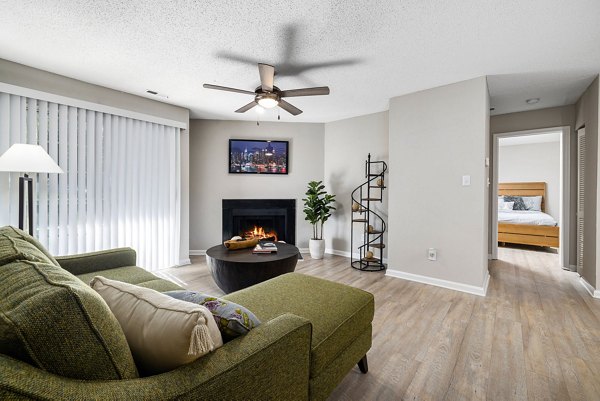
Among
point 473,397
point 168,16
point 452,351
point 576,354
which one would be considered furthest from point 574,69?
point 168,16

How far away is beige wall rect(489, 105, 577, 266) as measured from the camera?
4078 mm

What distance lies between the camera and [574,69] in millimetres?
2922

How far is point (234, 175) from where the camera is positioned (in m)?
5.14

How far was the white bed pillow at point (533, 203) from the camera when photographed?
269 inches

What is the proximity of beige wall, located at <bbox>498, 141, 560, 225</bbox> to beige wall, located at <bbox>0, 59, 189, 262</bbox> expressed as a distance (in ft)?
26.0

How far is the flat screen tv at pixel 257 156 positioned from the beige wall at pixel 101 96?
89cm

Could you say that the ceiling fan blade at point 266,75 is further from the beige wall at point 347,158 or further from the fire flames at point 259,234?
the fire flames at point 259,234

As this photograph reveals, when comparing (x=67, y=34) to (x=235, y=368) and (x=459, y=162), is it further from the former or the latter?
(x=459, y=162)

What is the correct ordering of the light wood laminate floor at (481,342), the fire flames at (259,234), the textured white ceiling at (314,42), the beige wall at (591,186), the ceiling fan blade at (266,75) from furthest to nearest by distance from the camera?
the fire flames at (259,234), the beige wall at (591,186), the ceiling fan blade at (266,75), the textured white ceiling at (314,42), the light wood laminate floor at (481,342)

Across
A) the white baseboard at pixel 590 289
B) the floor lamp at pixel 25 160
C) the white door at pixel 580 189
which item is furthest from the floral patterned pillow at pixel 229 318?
the white door at pixel 580 189

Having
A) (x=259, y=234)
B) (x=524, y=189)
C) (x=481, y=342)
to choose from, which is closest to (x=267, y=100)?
(x=481, y=342)

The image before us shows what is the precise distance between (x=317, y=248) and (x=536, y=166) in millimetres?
6344

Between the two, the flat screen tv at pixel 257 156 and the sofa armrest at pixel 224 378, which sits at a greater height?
the flat screen tv at pixel 257 156

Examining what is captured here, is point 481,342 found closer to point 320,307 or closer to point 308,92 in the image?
point 320,307
